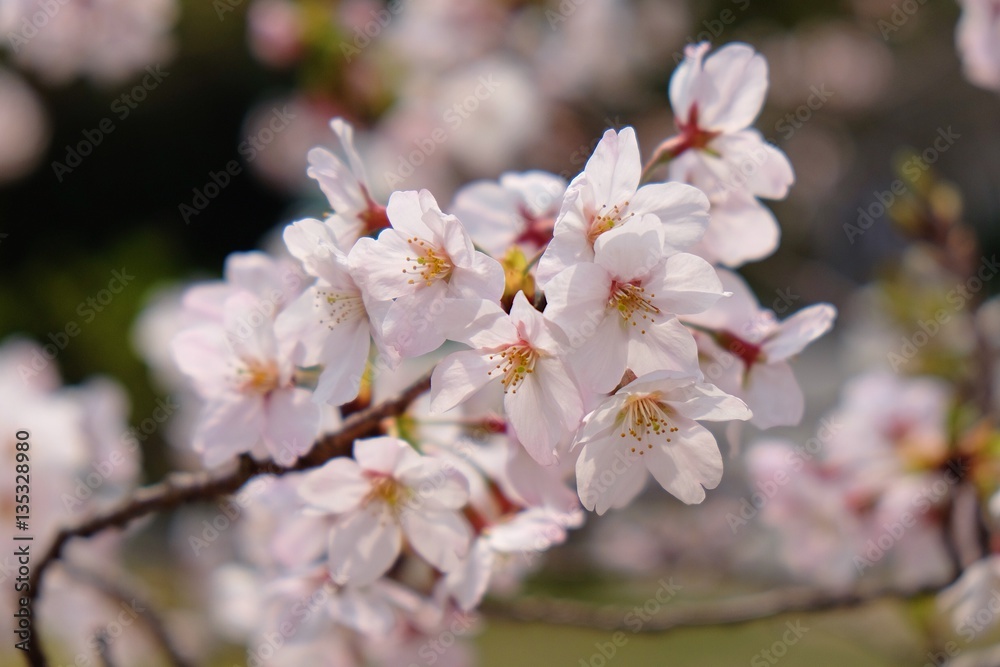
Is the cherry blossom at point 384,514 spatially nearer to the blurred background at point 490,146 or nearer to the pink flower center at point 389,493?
the pink flower center at point 389,493

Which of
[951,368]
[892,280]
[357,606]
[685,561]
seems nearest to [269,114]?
[685,561]

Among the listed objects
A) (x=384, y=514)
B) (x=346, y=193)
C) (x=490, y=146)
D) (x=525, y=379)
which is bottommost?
(x=490, y=146)

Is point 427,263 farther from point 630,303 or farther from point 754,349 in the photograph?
point 754,349

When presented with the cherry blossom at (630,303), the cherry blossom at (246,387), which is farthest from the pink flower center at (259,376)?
the cherry blossom at (630,303)

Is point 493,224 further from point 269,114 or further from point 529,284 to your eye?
point 269,114

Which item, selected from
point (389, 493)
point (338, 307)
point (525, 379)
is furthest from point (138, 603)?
point (525, 379)

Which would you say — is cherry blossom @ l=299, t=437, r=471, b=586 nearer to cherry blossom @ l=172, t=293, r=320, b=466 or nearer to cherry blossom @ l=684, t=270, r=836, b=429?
cherry blossom @ l=172, t=293, r=320, b=466

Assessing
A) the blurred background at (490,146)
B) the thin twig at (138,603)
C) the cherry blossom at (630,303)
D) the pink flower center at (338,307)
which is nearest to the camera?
the cherry blossom at (630,303)
